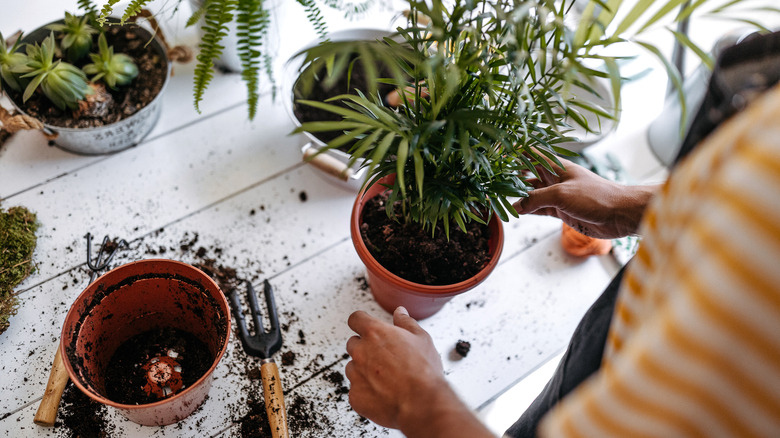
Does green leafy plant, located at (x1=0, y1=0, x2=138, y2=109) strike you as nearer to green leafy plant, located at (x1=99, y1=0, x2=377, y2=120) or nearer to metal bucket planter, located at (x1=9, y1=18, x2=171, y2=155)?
metal bucket planter, located at (x1=9, y1=18, x2=171, y2=155)

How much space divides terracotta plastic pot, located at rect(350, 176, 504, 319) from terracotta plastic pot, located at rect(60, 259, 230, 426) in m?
0.23

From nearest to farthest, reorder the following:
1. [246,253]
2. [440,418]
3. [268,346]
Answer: [440,418] < [268,346] < [246,253]

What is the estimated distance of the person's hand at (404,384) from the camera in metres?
0.61

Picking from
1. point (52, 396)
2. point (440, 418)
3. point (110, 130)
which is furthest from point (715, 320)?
point (110, 130)

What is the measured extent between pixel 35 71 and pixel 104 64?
12 cm

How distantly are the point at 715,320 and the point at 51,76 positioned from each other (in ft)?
3.49

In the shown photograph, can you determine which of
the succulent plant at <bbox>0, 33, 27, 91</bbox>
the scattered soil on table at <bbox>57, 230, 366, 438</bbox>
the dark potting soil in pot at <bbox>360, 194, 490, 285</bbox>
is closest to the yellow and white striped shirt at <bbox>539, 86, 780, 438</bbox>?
the dark potting soil in pot at <bbox>360, 194, 490, 285</bbox>

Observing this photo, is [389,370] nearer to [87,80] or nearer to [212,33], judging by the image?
[212,33]

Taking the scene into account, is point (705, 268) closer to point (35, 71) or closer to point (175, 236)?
point (175, 236)

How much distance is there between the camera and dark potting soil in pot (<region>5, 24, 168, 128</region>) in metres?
1.07

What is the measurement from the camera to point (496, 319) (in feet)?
3.44

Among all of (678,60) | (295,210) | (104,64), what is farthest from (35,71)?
(678,60)

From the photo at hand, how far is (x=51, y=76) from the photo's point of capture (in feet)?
3.22

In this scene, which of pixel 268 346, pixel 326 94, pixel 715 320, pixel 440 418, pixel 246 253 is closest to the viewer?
pixel 715 320
